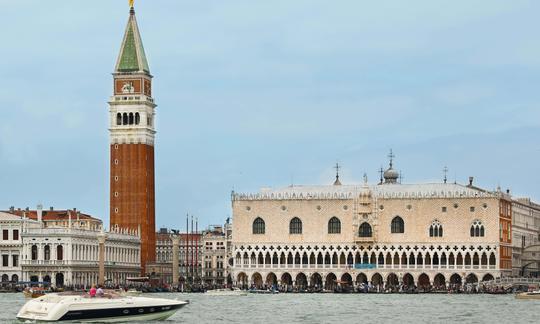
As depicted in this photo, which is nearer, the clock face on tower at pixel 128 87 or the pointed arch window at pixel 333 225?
the pointed arch window at pixel 333 225

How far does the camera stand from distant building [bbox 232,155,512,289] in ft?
449

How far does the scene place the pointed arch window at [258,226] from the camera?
14325cm

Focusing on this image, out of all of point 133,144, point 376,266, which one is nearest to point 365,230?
point 376,266

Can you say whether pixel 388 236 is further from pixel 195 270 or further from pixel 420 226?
pixel 195 270

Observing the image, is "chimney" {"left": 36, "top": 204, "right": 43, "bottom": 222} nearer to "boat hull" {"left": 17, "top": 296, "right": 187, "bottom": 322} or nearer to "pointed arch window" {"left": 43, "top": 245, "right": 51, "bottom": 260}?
"pointed arch window" {"left": 43, "top": 245, "right": 51, "bottom": 260}

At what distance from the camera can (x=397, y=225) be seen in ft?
457

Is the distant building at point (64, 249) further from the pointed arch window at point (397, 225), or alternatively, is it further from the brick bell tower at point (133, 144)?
the pointed arch window at point (397, 225)

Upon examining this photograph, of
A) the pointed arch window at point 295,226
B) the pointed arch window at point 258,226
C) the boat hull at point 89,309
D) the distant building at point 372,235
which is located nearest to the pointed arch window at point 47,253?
the distant building at point 372,235

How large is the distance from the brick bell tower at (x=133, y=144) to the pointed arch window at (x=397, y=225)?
32.6m

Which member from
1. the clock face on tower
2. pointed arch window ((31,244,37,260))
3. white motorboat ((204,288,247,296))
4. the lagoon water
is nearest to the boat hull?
the lagoon water

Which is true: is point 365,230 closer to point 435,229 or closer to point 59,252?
point 435,229

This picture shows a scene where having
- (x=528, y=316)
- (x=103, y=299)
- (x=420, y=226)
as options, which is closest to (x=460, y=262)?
(x=420, y=226)

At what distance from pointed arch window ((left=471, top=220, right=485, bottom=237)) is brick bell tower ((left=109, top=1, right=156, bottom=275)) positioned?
39.8m

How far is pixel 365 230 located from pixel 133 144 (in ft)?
109
